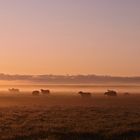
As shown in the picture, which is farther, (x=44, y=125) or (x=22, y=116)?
(x=22, y=116)

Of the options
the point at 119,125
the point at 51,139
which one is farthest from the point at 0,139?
the point at 119,125

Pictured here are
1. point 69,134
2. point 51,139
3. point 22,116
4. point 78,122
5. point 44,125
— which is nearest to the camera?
point 51,139

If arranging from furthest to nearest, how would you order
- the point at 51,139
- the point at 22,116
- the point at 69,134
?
the point at 22,116
the point at 69,134
the point at 51,139

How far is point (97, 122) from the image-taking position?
3628cm

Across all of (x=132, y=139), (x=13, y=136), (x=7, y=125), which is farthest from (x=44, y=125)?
(x=132, y=139)

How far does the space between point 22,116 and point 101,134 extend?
1339cm

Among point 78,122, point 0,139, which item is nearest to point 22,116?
point 78,122

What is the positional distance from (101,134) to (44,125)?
211 inches

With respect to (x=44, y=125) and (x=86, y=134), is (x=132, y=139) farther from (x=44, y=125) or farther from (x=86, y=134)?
(x=44, y=125)

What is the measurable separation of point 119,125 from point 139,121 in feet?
11.1

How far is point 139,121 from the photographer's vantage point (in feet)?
122

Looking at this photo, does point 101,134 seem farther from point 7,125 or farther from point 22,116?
point 22,116

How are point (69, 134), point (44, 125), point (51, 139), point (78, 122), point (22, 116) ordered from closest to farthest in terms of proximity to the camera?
point (51, 139) < point (69, 134) < point (44, 125) < point (78, 122) < point (22, 116)

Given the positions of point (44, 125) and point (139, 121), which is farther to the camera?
point (139, 121)
